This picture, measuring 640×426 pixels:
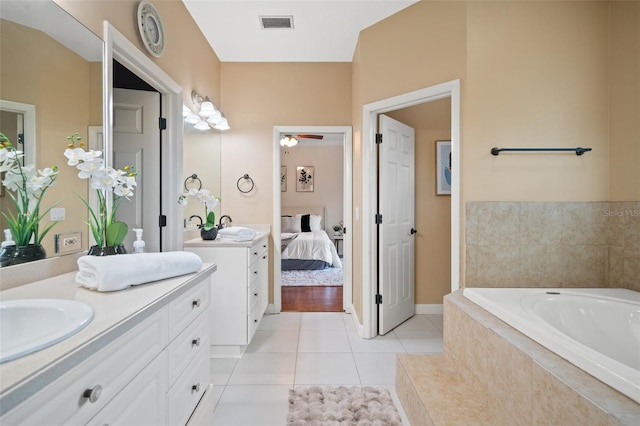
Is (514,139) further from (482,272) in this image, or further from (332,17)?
(332,17)

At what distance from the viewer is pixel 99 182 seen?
3.95 ft

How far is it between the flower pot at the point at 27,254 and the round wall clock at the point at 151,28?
132 centimetres

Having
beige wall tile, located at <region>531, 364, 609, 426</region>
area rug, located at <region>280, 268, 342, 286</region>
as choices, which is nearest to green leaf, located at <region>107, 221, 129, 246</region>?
beige wall tile, located at <region>531, 364, 609, 426</region>

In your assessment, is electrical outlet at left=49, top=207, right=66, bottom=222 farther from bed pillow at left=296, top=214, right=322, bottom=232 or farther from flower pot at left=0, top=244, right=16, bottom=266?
bed pillow at left=296, top=214, right=322, bottom=232

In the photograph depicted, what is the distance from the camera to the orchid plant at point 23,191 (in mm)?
987

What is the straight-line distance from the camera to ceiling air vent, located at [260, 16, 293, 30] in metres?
2.51

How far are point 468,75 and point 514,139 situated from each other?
537 mm

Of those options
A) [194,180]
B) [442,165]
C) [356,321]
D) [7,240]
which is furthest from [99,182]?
[442,165]

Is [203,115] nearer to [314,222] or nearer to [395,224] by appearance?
[395,224]

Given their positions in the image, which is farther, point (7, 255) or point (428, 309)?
point (428, 309)

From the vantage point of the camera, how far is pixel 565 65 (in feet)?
6.49

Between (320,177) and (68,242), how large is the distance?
19.8 feet

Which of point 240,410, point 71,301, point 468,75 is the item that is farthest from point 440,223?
point 71,301

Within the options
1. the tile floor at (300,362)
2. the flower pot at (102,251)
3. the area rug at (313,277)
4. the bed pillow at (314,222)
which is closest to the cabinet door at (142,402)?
the flower pot at (102,251)
